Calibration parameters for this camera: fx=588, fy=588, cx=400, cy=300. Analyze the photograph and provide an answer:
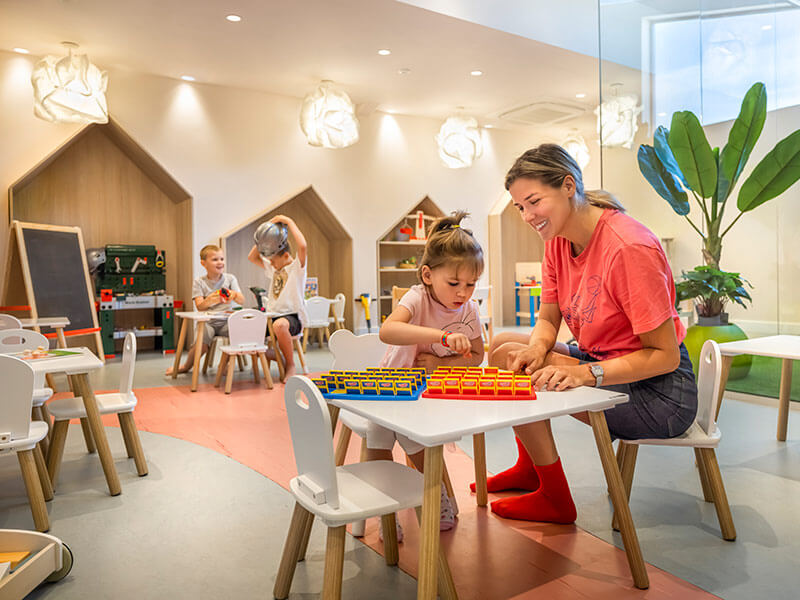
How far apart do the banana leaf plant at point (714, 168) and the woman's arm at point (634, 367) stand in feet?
9.09

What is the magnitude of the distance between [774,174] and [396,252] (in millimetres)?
5961

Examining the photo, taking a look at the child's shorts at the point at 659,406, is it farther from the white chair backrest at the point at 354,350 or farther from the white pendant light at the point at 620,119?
the white pendant light at the point at 620,119

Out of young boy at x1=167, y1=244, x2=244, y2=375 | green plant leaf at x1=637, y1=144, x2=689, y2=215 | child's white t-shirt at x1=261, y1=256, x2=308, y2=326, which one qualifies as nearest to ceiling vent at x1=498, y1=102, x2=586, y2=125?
green plant leaf at x1=637, y1=144, x2=689, y2=215

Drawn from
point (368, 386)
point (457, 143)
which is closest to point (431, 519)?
point (368, 386)

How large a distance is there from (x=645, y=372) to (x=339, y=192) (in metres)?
6.93

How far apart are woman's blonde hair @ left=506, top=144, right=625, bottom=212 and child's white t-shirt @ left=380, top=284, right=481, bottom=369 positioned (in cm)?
55

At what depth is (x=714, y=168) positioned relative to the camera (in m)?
4.06

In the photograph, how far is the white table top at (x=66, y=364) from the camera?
241 centimetres

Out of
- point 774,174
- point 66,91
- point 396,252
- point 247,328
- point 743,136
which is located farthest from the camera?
point 396,252

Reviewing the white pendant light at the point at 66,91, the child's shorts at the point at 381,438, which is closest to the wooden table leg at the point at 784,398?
the child's shorts at the point at 381,438

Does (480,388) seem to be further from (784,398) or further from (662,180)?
(662,180)

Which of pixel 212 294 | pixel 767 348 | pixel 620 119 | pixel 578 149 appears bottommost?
pixel 767 348

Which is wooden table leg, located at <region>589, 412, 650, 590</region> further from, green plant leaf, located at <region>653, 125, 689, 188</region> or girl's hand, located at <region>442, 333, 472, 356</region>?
green plant leaf, located at <region>653, 125, 689, 188</region>

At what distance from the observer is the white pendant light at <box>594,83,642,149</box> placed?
4.59 meters
